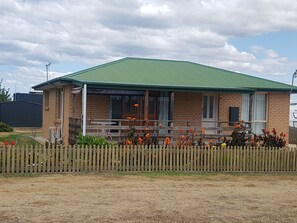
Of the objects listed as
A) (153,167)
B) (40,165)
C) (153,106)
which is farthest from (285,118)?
(40,165)

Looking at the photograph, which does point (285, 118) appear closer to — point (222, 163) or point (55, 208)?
point (222, 163)

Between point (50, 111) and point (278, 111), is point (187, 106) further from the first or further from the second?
point (50, 111)

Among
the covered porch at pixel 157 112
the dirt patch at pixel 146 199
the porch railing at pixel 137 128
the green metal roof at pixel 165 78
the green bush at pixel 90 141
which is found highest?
the green metal roof at pixel 165 78

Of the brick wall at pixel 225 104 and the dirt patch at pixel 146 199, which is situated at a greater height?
the brick wall at pixel 225 104

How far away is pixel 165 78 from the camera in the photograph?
70.0 ft

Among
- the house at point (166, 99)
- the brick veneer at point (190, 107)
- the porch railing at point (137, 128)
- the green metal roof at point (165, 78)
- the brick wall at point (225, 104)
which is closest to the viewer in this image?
the porch railing at point (137, 128)

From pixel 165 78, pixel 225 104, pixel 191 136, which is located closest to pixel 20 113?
pixel 225 104

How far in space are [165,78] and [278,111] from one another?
5.77m

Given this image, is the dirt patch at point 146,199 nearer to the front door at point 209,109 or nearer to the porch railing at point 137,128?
the porch railing at point 137,128

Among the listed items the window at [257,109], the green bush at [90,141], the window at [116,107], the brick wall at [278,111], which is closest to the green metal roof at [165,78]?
the brick wall at [278,111]

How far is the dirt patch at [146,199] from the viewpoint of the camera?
8.68 metres

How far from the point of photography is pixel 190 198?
415 inches

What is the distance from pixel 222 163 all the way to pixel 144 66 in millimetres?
9578

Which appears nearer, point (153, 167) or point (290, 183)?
point (290, 183)
